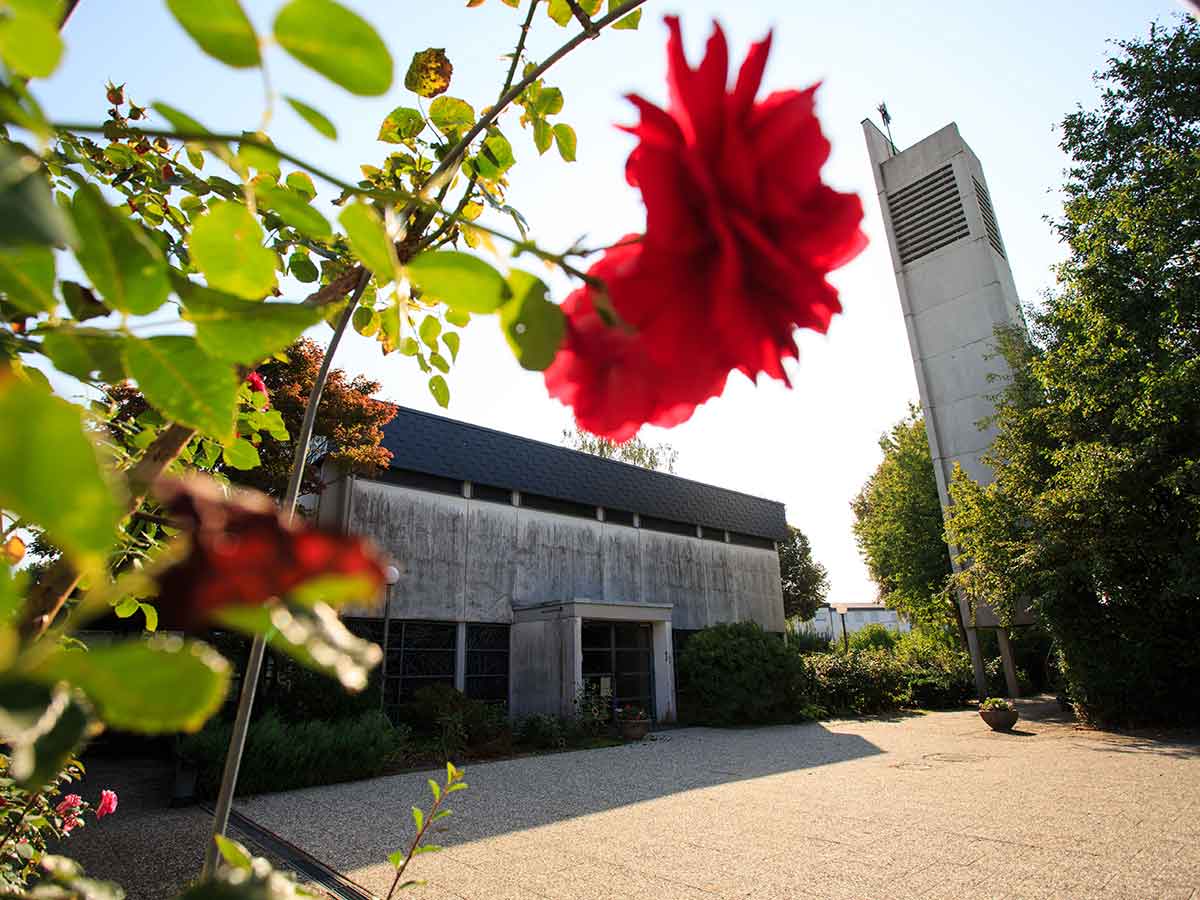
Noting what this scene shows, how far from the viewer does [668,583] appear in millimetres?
16188

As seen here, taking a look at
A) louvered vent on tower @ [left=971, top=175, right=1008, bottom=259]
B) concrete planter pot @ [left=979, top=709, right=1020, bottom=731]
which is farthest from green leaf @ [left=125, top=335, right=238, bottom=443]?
louvered vent on tower @ [left=971, top=175, right=1008, bottom=259]

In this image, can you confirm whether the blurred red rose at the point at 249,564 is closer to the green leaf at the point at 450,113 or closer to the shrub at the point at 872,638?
the green leaf at the point at 450,113

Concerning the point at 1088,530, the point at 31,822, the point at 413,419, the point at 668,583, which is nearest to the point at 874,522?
the point at 668,583

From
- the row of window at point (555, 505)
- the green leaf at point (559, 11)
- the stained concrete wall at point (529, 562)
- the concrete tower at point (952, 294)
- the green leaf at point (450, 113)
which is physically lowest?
the green leaf at point (450, 113)

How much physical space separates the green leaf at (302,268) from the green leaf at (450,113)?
417 millimetres

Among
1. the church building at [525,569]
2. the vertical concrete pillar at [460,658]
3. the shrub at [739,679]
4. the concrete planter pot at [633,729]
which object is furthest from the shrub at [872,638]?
the vertical concrete pillar at [460,658]

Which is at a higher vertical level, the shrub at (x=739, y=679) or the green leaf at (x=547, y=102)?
the green leaf at (x=547, y=102)

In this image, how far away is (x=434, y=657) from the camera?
11867 millimetres

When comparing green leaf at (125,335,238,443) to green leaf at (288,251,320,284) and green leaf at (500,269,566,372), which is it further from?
green leaf at (288,251,320,284)

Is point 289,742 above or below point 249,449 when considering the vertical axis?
below

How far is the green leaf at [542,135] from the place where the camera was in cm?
115

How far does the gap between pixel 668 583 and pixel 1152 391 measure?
9.86 metres

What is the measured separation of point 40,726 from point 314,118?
46 centimetres

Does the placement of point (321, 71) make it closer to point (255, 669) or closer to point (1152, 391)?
point (255, 669)
